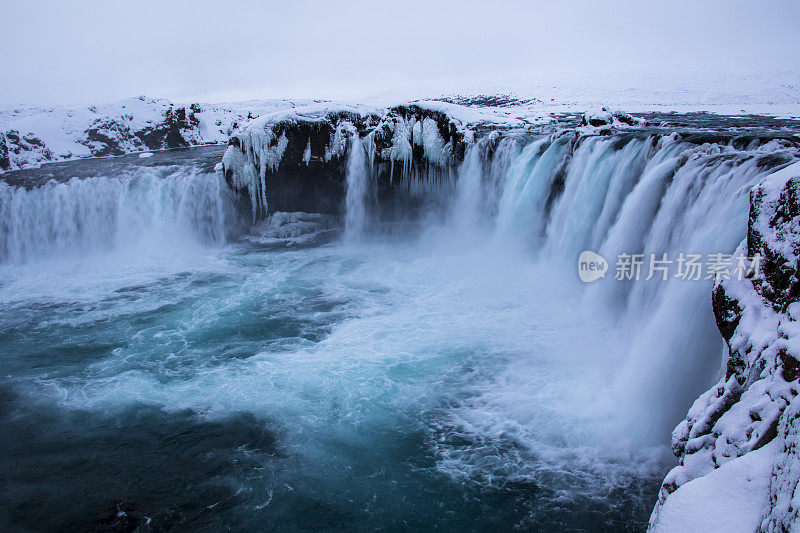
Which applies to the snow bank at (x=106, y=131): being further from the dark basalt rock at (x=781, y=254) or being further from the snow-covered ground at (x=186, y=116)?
the dark basalt rock at (x=781, y=254)

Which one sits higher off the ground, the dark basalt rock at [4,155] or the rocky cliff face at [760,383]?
the dark basalt rock at [4,155]

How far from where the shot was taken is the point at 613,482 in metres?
5.49

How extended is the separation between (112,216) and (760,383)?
19.2 m

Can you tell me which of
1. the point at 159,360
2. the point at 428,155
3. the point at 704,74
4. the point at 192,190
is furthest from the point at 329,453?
the point at 704,74

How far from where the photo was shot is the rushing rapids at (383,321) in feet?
18.9

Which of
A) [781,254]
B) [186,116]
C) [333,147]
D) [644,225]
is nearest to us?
[781,254]

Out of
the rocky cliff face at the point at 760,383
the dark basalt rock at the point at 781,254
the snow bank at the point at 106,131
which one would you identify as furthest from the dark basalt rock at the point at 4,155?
the dark basalt rock at the point at 781,254

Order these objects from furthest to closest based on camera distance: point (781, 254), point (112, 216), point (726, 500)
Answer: point (112, 216) < point (781, 254) < point (726, 500)

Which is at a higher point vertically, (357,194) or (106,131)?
(106,131)

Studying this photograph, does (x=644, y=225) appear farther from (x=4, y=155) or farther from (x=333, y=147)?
(x=4, y=155)

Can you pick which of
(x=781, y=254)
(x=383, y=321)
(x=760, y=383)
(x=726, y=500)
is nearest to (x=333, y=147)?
(x=383, y=321)

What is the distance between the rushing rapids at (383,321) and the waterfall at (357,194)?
0.07 meters

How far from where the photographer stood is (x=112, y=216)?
1748 centimetres

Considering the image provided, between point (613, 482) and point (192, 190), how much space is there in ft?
52.9
